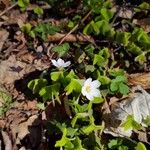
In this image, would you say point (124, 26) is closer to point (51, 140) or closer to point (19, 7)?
point (19, 7)

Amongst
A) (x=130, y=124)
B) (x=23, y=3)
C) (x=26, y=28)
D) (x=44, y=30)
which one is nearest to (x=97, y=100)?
(x=130, y=124)

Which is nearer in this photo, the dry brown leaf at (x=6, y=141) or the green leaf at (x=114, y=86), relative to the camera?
the dry brown leaf at (x=6, y=141)

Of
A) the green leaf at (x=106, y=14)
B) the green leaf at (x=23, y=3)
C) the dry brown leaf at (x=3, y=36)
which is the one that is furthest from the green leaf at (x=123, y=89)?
the green leaf at (x=23, y=3)

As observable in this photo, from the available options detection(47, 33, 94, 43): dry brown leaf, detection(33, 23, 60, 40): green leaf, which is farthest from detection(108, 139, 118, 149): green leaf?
detection(33, 23, 60, 40): green leaf

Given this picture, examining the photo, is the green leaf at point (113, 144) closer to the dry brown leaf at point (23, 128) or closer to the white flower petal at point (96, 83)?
the white flower petal at point (96, 83)

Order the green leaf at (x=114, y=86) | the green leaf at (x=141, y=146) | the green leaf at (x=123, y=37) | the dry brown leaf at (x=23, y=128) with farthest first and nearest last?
the green leaf at (x=123, y=37), the green leaf at (x=114, y=86), the dry brown leaf at (x=23, y=128), the green leaf at (x=141, y=146)

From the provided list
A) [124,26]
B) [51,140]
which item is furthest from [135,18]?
[51,140]
